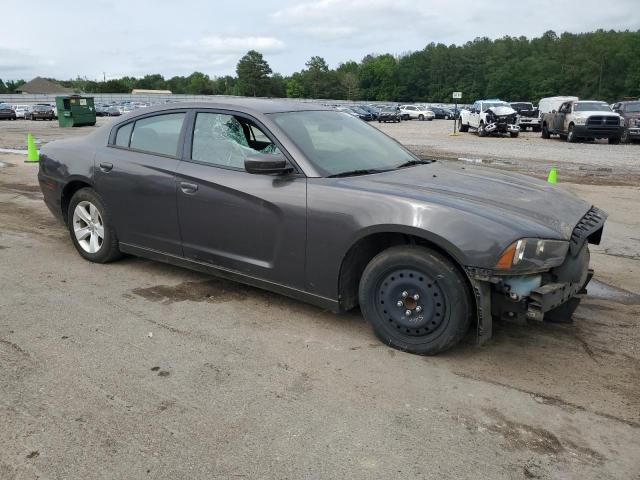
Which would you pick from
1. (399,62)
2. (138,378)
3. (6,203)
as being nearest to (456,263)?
(138,378)

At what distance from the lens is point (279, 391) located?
3.15m

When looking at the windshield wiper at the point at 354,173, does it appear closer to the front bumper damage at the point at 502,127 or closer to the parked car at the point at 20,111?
the front bumper damage at the point at 502,127

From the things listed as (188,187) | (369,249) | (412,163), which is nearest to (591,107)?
(412,163)

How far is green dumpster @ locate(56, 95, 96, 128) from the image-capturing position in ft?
104

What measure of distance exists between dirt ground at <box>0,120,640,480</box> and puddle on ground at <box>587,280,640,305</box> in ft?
0.09

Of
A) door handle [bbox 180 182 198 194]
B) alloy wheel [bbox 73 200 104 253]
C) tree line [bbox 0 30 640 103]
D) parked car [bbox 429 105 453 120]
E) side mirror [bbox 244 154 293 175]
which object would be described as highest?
tree line [bbox 0 30 640 103]

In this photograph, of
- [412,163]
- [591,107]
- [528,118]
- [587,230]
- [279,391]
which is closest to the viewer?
[279,391]

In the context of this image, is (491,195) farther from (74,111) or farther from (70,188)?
(74,111)

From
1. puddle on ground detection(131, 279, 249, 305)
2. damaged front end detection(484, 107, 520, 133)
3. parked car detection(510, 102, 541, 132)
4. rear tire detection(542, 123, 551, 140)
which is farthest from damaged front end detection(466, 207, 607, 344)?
parked car detection(510, 102, 541, 132)

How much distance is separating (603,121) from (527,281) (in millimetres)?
23603

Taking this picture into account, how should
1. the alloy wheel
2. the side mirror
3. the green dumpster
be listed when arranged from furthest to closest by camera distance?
1. the green dumpster
2. the alloy wheel
3. the side mirror

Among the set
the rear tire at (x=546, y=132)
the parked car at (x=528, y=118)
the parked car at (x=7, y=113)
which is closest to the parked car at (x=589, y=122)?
the rear tire at (x=546, y=132)

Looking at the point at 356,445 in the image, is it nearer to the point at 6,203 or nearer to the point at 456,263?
the point at 456,263

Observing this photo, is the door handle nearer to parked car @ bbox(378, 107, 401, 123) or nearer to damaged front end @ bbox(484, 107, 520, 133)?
damaged front end @ bbox(484, 107, 520, 133)
